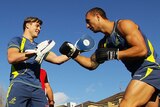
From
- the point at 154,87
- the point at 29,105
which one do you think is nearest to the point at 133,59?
the point at 154,87

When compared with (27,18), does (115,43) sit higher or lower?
lower

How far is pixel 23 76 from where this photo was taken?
6.11m

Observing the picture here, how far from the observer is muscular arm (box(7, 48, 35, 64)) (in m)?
5.90

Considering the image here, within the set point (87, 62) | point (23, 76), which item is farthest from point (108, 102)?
point (23, 76)

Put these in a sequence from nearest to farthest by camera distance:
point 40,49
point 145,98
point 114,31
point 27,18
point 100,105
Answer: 1. point 145,98
2. point 114,31
3. point 40,49
4. point 27,18
5. point 100,105

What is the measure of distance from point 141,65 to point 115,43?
58 centimetres

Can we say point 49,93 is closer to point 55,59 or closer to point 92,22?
point 55,59

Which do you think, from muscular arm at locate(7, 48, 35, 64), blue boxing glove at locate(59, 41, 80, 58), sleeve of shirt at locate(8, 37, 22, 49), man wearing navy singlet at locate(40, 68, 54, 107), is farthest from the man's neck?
man wearing navy singlet at locate(40, 68, 54, 107)

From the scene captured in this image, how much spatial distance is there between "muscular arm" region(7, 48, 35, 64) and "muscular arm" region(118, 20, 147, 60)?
1.66 metres

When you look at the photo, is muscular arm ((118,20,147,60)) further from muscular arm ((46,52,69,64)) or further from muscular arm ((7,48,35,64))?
muscular arm ((46,52,69,64))

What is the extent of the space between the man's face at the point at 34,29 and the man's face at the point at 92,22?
123 cm

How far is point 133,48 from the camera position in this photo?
5.24m

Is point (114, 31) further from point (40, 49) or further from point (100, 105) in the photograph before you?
point (100, 105)

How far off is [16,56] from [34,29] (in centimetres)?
88
